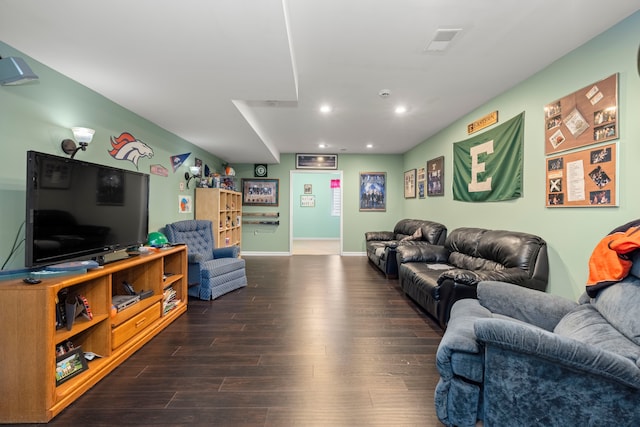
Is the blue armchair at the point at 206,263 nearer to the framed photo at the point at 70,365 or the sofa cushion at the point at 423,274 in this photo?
the framed photo at the point at 70,365

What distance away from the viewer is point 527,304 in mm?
Result: 1775

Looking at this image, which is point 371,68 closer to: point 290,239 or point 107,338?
point 107,338

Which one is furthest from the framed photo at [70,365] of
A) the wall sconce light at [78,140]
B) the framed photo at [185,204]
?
the framed photo at [185,204]

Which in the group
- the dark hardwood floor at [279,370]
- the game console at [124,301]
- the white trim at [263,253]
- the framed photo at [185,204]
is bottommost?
the dark hardwood floor at [279,370]

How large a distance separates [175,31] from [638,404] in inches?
118

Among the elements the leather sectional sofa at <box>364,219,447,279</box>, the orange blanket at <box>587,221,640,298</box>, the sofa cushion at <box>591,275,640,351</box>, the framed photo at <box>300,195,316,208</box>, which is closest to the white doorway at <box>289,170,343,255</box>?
the framed photo at <box>300,195,316,208</box>

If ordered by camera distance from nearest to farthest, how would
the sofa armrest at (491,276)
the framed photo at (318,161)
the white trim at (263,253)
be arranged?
the sofa armrest at (491,276), the framed photo at (318,161), the white trim at (263,253)

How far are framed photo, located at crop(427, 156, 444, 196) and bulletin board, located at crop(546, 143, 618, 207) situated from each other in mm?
2169

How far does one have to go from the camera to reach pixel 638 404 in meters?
1.08

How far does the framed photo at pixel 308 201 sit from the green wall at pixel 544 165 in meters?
7.00

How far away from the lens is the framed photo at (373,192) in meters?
6.84

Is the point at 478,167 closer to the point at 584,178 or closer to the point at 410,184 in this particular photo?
the point at 584,178

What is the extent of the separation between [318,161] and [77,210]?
5.25 m

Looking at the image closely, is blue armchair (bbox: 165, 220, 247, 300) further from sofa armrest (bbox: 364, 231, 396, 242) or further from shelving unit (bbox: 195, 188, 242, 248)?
sofa armrest (bbox: 364, 231, 396, 242)
